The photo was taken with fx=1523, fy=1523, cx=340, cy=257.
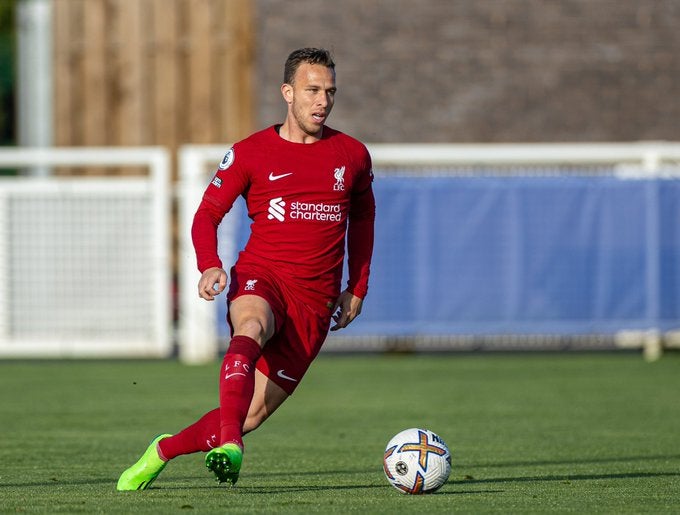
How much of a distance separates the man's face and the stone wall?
17.8 m

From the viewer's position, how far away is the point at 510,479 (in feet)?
26.3

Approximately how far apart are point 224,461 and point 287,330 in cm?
106

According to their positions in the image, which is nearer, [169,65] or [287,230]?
[287,230]

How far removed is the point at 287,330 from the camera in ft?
23.8

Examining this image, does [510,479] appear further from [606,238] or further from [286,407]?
[606,238]

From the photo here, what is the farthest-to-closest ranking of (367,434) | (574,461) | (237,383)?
(367,434)
(574,461)
(237,383)

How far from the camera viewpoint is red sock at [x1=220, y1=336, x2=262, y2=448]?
664cm

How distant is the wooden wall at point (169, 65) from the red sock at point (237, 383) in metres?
18.3

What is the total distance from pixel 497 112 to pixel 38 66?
8340mm

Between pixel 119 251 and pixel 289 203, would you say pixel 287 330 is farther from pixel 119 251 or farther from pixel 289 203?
pixel 119 251

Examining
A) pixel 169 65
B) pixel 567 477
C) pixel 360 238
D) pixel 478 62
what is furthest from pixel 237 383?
pixel 478 62

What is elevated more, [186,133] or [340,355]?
[186,133]

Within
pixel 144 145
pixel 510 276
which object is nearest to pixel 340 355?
pixel 510 276

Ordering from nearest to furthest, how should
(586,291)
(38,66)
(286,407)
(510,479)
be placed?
(510,479) → (286,407) → (586,291) → (38,66)
